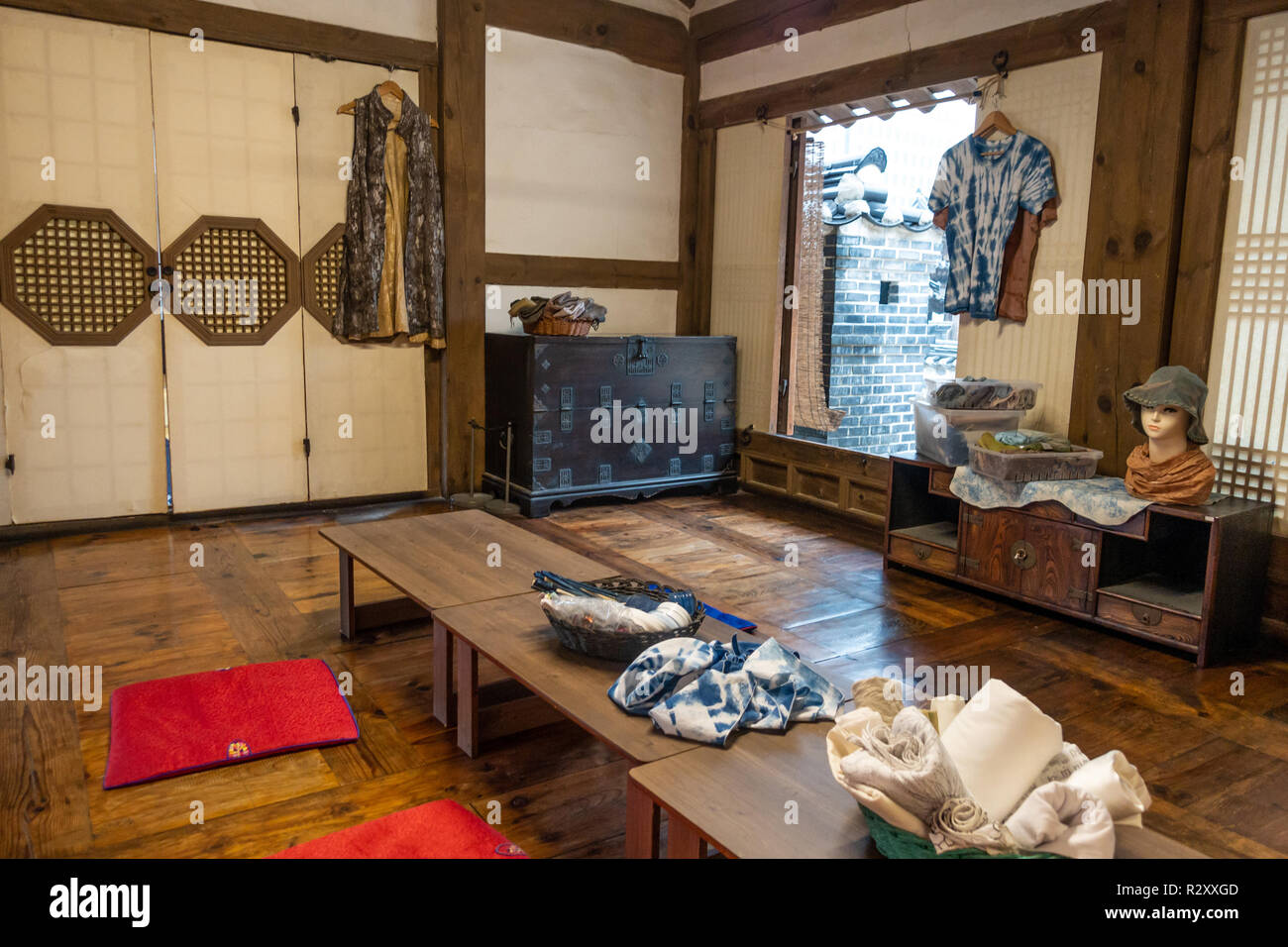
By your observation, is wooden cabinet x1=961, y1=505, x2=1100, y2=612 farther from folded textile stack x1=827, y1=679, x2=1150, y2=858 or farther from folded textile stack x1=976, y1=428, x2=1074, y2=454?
folded textile stack x1=827, y1=679, x2=1150, y2=858

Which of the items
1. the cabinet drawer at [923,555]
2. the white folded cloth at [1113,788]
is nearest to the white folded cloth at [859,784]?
the white folded cloth at [1113,788]

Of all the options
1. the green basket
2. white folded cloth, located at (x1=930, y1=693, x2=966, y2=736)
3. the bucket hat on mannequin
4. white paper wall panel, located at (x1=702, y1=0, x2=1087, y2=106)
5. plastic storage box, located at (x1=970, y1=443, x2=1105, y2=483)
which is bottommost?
the green basket

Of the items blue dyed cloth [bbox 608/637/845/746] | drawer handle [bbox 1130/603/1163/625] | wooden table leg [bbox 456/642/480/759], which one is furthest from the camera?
drawer handle [bbox 1130/603/1163/625]

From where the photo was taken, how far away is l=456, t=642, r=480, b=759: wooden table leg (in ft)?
7.89

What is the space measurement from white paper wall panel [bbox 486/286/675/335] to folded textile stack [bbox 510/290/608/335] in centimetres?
30

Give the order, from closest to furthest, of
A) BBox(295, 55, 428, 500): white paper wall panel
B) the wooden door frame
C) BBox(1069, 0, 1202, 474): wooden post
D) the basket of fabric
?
the basket of fabric < the wooden door frame < BBox(1069, 0, 1202, 474): wooden post < BBox(295, 55, 428, 500): white paper wall panel

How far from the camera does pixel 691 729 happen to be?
5.62 ft

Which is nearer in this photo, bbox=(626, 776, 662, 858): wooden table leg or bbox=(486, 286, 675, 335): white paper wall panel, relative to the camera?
bbox=(626, 776, 662, 858): wooden table leg

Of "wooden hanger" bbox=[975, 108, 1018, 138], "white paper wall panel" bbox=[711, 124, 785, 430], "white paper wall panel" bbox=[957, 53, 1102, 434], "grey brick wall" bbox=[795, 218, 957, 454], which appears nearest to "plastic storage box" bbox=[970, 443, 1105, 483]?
"white paper wall panel" bbox=[957, 53, 1102, 434]

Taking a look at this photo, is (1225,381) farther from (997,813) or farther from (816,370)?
(997,813)

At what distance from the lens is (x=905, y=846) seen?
1302 mm

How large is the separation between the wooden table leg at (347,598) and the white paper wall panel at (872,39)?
3.56 meters

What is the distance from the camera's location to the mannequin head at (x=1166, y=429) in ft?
10.5

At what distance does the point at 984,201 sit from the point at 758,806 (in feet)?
11.6
